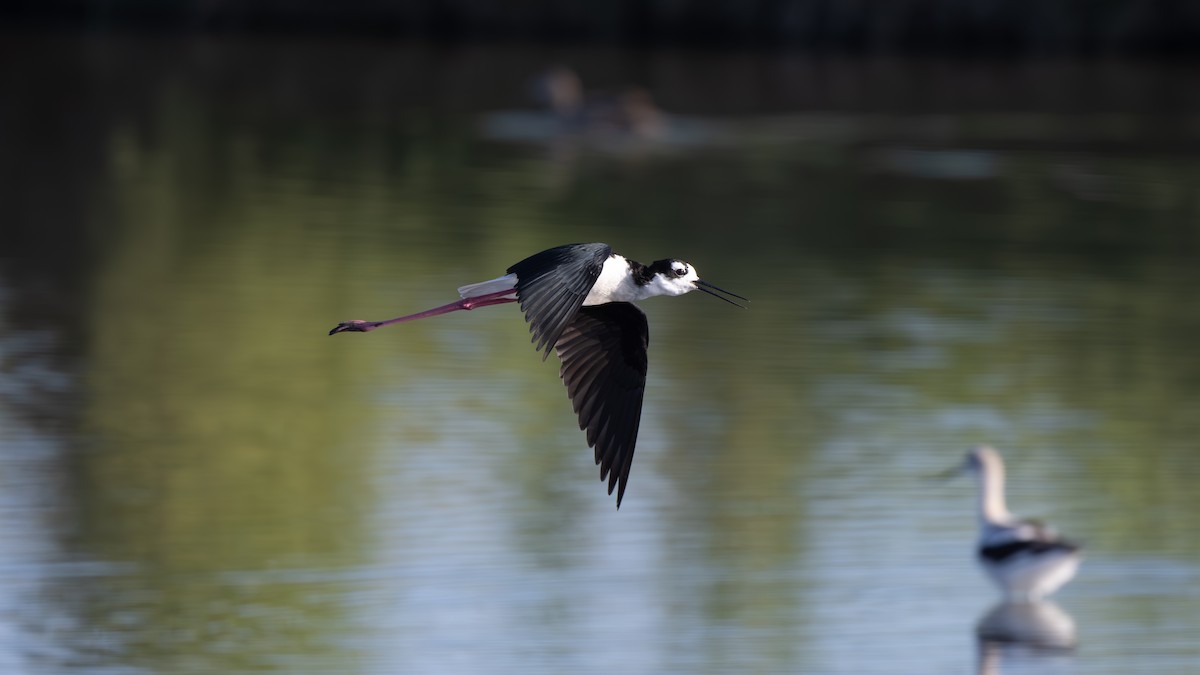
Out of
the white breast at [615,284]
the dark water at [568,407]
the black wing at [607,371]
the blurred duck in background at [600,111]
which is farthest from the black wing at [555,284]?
the blurred duck in background at [600,111]

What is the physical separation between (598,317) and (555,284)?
89 cm

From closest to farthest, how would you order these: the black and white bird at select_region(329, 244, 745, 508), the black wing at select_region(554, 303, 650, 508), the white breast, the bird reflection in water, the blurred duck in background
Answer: the black and white bird at select_region(329, 244, 745, 508), the white breast, the black wing at select_region(554, 303, 650, 508), the bird reflection in water, the blurred duck in background

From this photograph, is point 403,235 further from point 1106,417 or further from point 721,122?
point 721,122

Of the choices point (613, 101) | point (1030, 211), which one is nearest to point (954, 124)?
point (613, 101)

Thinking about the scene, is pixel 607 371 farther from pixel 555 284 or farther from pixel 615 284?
pixel 555 284

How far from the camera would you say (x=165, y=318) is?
12.5m

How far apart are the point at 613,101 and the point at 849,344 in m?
9.17

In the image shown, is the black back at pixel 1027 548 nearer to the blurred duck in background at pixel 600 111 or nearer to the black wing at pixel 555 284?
the black wing at pixel 555 284

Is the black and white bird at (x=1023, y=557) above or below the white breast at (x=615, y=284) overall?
below

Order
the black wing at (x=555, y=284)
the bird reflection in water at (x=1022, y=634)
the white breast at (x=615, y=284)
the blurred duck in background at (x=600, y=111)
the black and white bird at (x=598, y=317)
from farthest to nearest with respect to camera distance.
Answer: the blurred duck in background at (x=600, y=111), the bird reflection in water at (x=1022, y=634), the white breast at (x=615, y=284), the black and white bird at (x=598, y=317), the black wing at (x=555, y=284)

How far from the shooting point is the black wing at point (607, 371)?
Result: 5570mm

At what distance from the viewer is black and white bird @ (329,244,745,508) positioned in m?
4.86

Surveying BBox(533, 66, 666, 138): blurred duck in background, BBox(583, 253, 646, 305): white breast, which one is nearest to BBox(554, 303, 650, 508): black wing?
BBox(583, 253, 646, 305): white breast

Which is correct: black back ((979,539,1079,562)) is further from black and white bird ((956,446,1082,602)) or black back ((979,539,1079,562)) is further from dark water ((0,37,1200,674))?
dark water ((0,37,1200,674))
